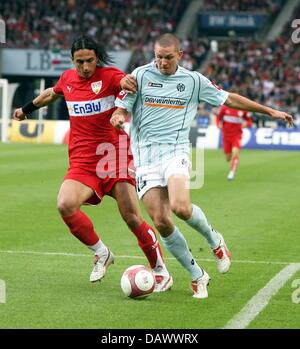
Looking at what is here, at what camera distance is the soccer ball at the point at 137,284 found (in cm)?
799

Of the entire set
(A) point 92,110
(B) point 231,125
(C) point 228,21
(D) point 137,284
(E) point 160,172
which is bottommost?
(C) point 228,21

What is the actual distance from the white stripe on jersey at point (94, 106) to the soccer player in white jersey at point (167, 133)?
1.19ft

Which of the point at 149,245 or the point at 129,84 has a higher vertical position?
the point at 129,84

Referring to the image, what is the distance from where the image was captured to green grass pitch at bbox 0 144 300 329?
717cm

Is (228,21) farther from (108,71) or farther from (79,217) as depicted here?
(79,217)

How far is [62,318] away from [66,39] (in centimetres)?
4499

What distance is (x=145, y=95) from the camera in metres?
8.27

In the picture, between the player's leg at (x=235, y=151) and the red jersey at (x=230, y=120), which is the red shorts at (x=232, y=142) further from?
the red jersey at (x=230, y=120)

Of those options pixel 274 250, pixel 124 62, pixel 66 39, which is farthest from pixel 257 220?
pixel 66 39

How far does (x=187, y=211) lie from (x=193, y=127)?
28.9 m

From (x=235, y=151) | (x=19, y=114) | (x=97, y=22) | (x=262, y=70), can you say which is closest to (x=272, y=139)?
(x=262, y=70)

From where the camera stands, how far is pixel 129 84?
8.20 m

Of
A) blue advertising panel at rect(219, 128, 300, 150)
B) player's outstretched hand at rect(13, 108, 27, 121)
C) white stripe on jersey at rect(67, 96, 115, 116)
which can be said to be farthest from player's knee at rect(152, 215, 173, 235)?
blue advertising panel at rect(219, 128, 300, 150)
